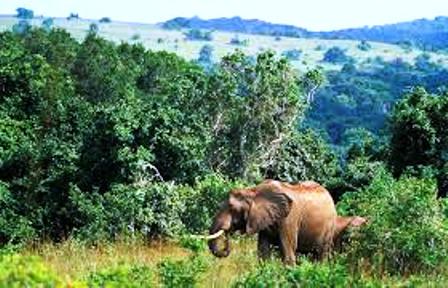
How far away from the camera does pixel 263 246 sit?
502 inches

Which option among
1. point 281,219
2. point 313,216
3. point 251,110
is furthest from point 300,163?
point 281,219

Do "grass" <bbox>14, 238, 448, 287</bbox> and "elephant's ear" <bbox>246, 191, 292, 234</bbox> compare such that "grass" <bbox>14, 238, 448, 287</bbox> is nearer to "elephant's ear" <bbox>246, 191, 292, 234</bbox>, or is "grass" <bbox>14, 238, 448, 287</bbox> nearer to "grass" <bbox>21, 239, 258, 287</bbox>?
"grass" <bbox>21, 239, 258, 287</bbox>

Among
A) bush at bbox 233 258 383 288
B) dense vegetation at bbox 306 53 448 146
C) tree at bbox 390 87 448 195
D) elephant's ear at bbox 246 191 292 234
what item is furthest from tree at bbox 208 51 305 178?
dense vegetation at bbox 306 53 448 146

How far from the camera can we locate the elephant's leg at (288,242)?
12.6 m

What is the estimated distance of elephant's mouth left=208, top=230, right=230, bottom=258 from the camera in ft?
38.2

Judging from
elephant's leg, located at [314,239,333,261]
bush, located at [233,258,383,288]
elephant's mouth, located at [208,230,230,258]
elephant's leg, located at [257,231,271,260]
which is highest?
bush, located at [233,258,383,288]

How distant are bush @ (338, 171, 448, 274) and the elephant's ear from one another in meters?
1.11

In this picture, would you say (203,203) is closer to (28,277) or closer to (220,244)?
(220,244)

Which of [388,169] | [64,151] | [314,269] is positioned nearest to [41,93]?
[64,151]

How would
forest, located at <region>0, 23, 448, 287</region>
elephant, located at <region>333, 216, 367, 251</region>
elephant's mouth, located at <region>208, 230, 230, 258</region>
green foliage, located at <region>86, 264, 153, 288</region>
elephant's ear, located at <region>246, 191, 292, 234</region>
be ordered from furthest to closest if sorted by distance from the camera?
elephant, located at <region>333, 216, 367, 251</region> < elephant's ear, located at <region>246, 191, 292, 234</region> < elephant's mouth, located at <region>208, 230, 230, 258</region> < forest, located at <region>0, 23, 448, 287</region> < green foliage, located at <region>86, 264, 153, 288</region>

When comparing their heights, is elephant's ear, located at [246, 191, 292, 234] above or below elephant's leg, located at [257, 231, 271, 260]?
above

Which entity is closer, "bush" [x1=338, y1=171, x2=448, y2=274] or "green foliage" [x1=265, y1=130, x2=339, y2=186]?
"bush" [x1=338, y1=171, x2=448, y2=274]

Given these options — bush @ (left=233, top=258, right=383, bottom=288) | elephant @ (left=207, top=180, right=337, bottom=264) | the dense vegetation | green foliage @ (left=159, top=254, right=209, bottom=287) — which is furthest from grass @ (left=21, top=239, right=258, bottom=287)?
the dense vegetation

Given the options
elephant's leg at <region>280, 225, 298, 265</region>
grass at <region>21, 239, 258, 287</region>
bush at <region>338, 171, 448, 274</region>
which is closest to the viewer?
grass at <region>21, 239, 258, 287</region>
